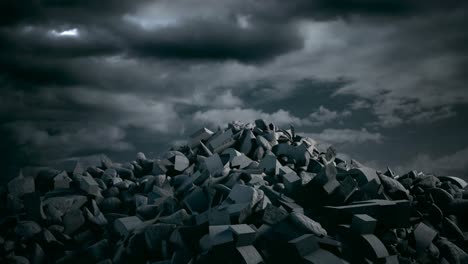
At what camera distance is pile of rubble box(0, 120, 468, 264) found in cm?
438

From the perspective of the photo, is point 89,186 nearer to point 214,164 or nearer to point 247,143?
point 214,164

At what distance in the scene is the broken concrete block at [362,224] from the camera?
441 cm

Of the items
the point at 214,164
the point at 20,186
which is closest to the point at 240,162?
the point at 214,164

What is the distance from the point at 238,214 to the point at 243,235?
564 millimetres

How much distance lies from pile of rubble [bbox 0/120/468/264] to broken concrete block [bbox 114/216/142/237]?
0.06ft

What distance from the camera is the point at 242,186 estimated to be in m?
4.99

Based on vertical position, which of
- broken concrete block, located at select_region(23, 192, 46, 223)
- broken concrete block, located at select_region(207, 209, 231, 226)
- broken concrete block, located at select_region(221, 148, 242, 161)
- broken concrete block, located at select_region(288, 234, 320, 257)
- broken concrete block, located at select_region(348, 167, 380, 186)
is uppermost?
broken concrete block, located at select_region(221, 148, 242, 161)

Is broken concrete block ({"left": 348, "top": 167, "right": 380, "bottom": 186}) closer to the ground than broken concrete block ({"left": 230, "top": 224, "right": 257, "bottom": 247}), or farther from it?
farther from it

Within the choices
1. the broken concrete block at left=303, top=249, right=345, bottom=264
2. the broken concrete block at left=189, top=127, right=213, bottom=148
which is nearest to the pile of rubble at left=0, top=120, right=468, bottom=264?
the broken concrete block at left=303, top=249, right=345, bottom=264

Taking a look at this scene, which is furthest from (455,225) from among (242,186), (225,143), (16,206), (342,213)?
(16,206)

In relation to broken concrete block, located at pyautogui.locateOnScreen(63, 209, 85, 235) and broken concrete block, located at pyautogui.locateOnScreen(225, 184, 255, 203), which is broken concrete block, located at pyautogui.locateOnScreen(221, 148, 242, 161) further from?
broken concrete block, located at pyautogui.locateOnScreen(63, 209, 85, 235)

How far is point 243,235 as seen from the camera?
408 cm

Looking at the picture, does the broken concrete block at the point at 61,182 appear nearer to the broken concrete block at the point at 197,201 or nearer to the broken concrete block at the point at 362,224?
the broken concrete block at the point at 197,201

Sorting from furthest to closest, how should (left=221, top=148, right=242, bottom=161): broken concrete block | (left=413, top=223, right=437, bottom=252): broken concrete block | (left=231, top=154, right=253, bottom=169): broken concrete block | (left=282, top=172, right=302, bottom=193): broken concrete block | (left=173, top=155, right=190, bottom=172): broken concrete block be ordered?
1. (left=173, top=155, right=190, bottom=172): broken concrete block
2. (left=221, top=148, right=242, bottom=161): broken concrete block
3. (left=231, top=154, right=253, bottom=169): broken concrete block
4. (left=282, top=172, right=302, bottom=193): broken concrete block
5. (left=413, top=223, right=437, bottom=252): broken concrete block
